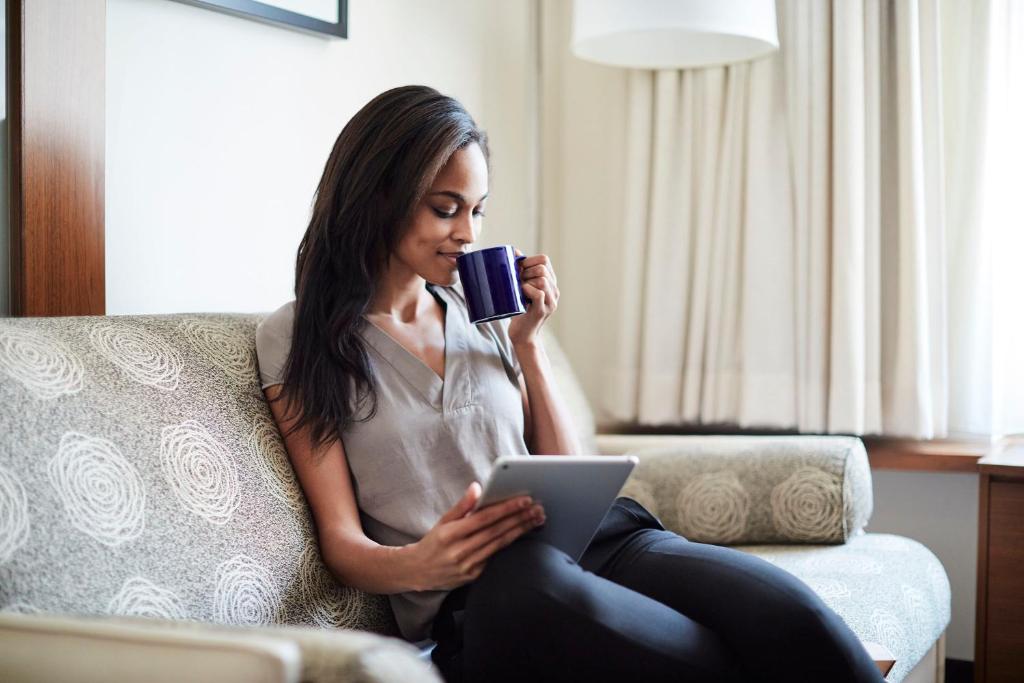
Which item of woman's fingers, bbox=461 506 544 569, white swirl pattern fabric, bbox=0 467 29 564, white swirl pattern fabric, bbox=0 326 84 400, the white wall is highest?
the white wall

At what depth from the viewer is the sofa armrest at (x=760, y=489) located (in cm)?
199

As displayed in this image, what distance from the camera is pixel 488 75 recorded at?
261 centimetres

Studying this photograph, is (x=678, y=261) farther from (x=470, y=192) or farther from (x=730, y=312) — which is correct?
(x=470, y=192)

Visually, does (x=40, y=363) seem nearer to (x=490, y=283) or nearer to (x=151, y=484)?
(x=151, y=484)

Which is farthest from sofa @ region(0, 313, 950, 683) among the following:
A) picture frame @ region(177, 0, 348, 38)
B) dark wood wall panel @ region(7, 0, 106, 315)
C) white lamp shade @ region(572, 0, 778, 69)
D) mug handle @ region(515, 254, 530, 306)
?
white lamp shade @ region(572, 0, 778, 69)

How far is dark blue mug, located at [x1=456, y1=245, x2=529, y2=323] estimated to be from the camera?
1.44m

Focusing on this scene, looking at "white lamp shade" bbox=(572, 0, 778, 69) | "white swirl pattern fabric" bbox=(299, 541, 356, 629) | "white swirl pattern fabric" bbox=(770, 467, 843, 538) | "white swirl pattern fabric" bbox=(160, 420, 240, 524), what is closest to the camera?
"white swirl pattern fabric" bbox=(160, 420, 240, 524)

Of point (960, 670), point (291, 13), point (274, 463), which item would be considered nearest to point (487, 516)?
point (274, 463)

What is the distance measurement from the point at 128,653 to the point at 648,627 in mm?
546

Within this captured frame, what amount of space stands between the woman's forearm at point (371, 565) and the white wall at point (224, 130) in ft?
1.83

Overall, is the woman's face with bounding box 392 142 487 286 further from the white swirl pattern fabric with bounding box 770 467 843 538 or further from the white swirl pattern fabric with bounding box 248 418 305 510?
the white swirl pattern fabric with bounding box 770 467 843 538

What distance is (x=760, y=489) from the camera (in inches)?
79.7

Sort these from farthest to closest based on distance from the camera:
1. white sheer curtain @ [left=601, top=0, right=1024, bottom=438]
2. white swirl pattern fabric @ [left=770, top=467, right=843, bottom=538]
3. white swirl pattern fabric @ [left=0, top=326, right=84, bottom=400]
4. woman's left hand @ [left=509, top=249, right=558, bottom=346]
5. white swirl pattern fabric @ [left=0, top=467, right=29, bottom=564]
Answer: white sheer curtain @ [left=601, top=0, right=1024, bottom=438] < white swirl pattern fabric @ [left=770, top=467, right=843, bottom=538] < woman's left hand @ [left=509, top=249, right=558, bottom=346] < white swirl pattern fabric @ [left=0, top=326, right=84, bottom=400] < white swirl pattern fabric @ [left=0, top=467, right=29, bottom=564]

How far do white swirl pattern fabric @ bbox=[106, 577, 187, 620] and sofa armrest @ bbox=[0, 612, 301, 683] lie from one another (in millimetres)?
165
